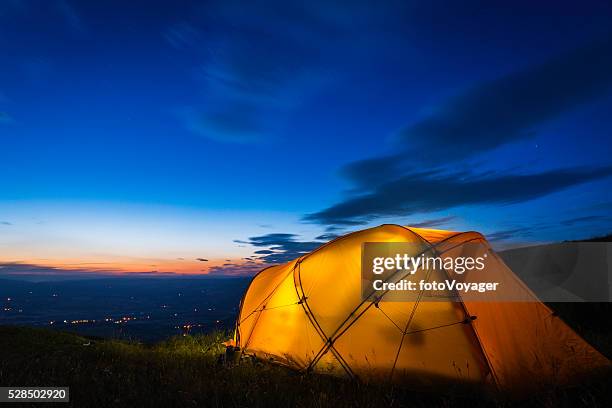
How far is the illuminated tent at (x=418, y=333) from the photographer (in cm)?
623

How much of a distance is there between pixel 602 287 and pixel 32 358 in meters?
16.8

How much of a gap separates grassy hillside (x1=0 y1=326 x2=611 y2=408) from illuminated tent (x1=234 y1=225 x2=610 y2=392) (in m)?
0.31

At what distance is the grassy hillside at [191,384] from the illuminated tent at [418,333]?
31cm

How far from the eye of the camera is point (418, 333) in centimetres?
664

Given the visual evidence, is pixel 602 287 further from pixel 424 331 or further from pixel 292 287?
pixel 292 287

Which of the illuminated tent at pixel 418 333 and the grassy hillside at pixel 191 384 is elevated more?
the illuminated tent at pixel 418 333

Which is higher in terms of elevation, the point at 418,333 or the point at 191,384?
the point at 418,333

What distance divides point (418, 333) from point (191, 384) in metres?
3.99

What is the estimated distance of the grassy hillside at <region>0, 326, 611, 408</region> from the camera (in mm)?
5391

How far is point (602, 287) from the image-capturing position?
13.0 m

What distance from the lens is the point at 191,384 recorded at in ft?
20.2

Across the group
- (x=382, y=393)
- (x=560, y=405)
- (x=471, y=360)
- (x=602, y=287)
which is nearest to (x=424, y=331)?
(x=471, y=360)

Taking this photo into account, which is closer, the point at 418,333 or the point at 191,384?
the point at 191,384

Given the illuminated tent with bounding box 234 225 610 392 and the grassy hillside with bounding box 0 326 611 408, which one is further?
the illuminated tent with bounding box 234 225 610 392
